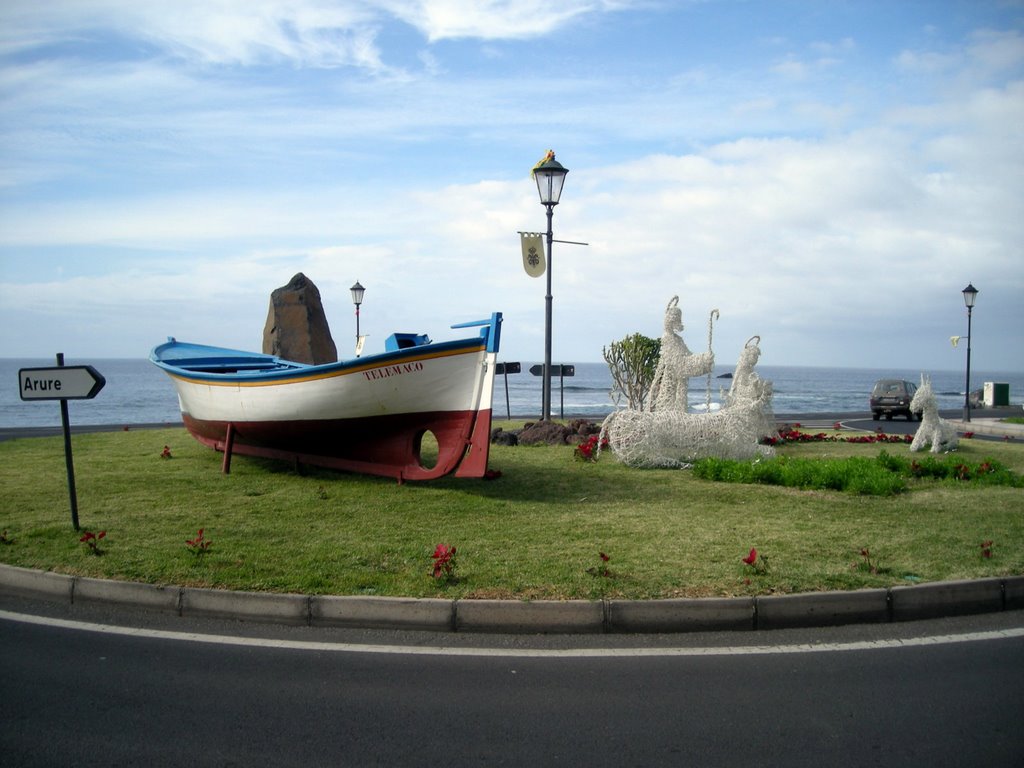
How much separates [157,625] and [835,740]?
4574mm

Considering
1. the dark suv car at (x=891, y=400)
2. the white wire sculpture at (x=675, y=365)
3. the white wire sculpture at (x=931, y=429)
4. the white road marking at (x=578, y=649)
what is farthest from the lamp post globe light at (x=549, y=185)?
the dark suv car at (x=891, y=400)

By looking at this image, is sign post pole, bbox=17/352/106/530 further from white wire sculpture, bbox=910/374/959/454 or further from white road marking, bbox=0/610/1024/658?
white wire sculpture, bbox=910/374/959/454

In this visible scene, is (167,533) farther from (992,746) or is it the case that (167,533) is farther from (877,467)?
(877,467)

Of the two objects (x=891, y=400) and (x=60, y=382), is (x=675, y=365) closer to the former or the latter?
(x=60, y=382)

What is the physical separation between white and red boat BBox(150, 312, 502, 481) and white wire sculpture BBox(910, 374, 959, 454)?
8.70 meters

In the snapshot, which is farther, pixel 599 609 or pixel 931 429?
pixel 931 429

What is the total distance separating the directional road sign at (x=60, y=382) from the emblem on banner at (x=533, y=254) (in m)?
10.4

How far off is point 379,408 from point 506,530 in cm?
309

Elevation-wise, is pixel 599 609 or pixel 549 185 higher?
pixel 549 185

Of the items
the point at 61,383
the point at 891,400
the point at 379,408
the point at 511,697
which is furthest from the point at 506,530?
the point at 891,400

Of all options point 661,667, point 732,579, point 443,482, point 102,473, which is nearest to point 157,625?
point 661,667

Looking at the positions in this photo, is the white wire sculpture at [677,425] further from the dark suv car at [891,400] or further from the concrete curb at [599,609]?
the dark suv car at [891,400]

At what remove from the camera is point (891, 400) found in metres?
34.4

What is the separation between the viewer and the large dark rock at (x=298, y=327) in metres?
31.0
